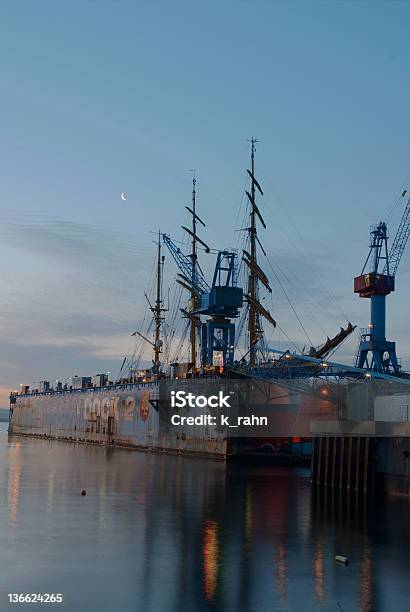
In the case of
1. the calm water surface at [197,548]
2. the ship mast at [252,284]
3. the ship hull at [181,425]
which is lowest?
the calm water surface at [197,548]

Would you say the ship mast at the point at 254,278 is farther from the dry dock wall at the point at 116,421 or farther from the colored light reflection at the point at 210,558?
the colored light reflection at the point at 210,558

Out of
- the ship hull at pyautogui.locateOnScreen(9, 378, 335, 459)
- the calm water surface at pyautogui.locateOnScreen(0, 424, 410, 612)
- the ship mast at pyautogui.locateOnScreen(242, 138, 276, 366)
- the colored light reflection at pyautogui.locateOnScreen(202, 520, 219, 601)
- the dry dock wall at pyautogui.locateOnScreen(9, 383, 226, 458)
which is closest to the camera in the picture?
the calm water surface at pyautogui.locateOnScreen(0, 424, 410, 612)

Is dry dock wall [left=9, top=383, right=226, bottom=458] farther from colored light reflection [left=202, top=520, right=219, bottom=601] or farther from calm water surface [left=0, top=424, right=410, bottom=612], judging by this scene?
colored light reflection [left=202, top=520, right=219, bottom=601]

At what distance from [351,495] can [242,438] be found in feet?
119

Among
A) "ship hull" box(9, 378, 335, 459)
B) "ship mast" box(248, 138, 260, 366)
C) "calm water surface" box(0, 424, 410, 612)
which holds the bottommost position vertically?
"calm water surface" box(0, 424, 410, 612)

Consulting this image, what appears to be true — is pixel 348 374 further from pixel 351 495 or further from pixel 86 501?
pixel 86 501

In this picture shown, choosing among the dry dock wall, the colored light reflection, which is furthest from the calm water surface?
the dry dock wall

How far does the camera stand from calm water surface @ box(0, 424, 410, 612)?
23.7 m

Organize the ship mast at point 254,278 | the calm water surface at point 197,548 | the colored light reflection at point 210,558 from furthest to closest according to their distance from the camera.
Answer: the ship mast at point 254,278 → the colored light reflection at point 210,558 → the calm water surface at point 197,548

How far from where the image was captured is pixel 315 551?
31.7m

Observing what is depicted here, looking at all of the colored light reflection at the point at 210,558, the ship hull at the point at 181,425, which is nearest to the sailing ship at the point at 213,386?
the ship hull at the point at 181,425

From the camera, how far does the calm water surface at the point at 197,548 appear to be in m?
23.7

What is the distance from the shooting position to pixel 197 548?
104ft

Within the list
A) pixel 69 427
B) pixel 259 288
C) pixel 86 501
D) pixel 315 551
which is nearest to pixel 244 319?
pixel 259 288
